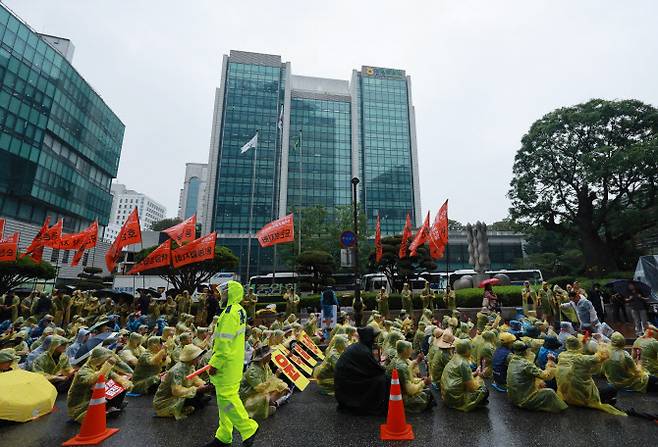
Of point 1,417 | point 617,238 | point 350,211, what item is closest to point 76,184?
point 350,211

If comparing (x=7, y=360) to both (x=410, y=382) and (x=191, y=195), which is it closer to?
(x=410, y=382)

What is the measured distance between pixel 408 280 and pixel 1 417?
2188 cm

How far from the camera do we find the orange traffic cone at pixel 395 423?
4121 millimetres

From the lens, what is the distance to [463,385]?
195 inches

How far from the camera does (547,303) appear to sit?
12.8 meters

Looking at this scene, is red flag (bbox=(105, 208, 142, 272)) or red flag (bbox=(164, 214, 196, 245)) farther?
red flag (bbox=(164, 214, 196, 245))

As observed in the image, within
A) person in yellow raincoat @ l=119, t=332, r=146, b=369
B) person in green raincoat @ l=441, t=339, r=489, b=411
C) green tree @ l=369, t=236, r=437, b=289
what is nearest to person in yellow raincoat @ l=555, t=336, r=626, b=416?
person in green raincoat @ l=441, t=339, r=489, b=411

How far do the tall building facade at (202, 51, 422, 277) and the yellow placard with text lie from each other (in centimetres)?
4962

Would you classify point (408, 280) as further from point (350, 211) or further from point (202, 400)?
point (202, 400)

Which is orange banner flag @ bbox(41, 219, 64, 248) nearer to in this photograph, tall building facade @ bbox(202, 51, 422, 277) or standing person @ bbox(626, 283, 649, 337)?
standing person @ bbox(626, 283, 649, 337)

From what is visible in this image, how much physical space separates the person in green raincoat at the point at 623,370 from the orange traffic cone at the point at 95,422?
7.97 metres

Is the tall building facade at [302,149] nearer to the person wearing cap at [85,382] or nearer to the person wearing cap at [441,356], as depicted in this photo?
the person wearing cap at [441,356]

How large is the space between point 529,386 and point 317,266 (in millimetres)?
17147

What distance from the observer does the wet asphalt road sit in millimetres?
4023
